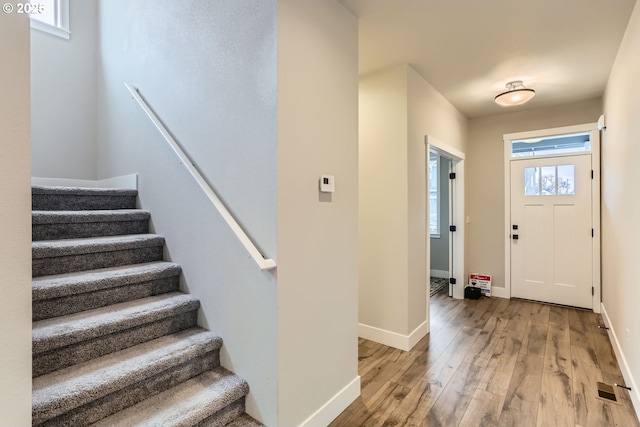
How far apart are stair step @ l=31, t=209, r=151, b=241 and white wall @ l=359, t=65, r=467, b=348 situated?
6.83 ft

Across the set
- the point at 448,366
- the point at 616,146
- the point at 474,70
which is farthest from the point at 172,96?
the point at 616,146

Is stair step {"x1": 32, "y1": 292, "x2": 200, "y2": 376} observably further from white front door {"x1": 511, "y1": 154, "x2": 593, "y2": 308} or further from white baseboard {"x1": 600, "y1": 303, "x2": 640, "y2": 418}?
white front door {"x1": 511, "y1": 154, "x2": 593, "y2": 308}

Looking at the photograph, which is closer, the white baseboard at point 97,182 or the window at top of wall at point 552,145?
the white baseboard at point 97,182

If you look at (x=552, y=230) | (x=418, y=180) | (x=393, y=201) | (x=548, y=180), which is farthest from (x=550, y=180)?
(x=393, y=201)

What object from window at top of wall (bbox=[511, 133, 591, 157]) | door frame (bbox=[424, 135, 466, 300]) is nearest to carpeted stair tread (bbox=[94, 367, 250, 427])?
door frame (bbox=[424, 135, 466, 300])

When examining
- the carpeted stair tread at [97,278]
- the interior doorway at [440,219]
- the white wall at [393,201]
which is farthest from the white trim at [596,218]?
the carpeted stair tread at [97,278]

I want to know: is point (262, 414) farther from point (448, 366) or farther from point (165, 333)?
point (448, 366)

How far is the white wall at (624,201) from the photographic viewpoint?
83.7 inches

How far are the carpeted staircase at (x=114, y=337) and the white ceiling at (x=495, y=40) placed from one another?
2377 mm

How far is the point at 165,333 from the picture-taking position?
1.97 meters

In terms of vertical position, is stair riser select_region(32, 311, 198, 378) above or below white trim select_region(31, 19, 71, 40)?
below

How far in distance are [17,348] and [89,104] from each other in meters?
3.40

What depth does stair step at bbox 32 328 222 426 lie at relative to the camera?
4.45 ft

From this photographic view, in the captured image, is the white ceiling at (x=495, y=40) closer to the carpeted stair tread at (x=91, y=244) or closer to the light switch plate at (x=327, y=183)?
the light switch plate at (x=327, y=183)
